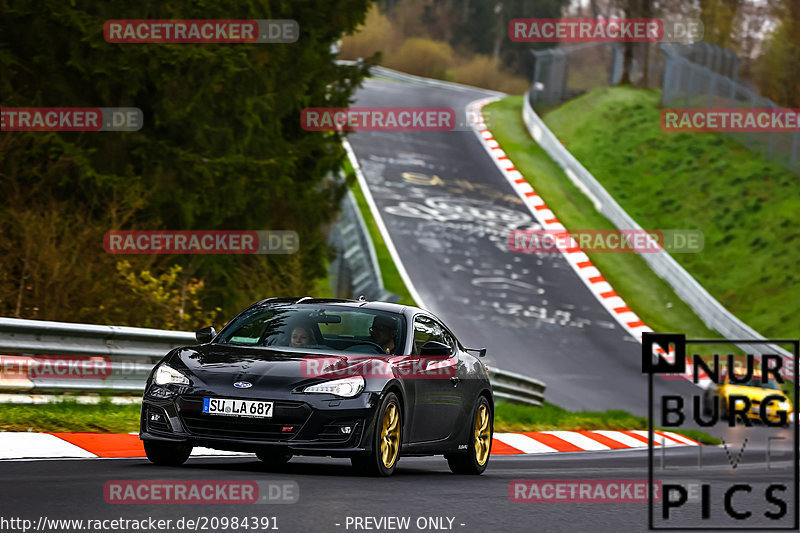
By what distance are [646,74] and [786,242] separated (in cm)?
2279

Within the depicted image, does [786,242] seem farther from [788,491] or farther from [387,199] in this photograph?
[788,491]

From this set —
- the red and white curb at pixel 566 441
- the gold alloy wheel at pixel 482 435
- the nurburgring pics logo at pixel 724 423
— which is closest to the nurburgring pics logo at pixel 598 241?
the red and white curb at pixel 566 441

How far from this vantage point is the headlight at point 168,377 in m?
9.82

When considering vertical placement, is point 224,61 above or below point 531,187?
above

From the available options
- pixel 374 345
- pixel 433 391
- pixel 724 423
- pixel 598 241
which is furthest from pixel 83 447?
pixel 598 241

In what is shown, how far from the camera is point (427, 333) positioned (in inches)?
463

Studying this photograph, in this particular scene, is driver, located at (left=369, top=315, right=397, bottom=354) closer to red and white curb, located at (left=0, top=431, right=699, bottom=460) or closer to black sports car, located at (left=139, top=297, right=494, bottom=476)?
black sports car, located at (left=139, top=297, right=494, bottom=476)

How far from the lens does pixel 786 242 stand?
129 ft

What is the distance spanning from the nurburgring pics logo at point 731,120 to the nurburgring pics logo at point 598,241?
20.2ft

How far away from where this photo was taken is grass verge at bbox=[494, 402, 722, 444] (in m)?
19.5

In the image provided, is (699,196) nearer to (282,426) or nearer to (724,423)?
(724,423)

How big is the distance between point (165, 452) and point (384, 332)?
6.86 feet

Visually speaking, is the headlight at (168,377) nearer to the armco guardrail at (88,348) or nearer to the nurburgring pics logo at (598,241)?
the armco guardrail at (88,348)

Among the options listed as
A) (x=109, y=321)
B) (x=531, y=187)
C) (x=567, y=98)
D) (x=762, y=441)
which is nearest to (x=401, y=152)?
(x=531, y=187)
